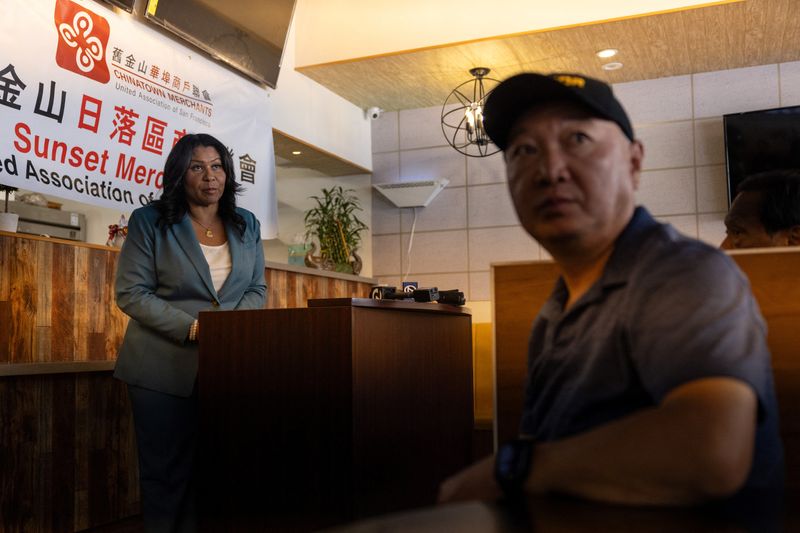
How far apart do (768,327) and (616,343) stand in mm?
955

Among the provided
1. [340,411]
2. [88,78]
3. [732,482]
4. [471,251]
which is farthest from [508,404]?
[471,251]

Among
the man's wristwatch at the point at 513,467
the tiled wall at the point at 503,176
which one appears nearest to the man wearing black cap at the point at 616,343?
the man's wristwatch at the point at 513,467

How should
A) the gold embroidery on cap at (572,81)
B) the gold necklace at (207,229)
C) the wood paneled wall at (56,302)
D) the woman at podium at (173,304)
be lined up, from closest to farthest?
the gold embroidery on cap at (572,81) < the woman at podium at (173,304) < the gold necklace at (207,229) < the wood paneled wall at (56,302)

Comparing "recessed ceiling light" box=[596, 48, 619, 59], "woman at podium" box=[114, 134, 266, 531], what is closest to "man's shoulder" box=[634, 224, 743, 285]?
"woman at podium" box=[114, 134, 266, 531]

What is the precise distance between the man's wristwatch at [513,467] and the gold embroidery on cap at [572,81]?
16.9 inches

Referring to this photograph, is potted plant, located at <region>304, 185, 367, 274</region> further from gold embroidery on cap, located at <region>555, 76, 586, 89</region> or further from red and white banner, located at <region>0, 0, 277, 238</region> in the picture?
gold embroidery on cap, located at <region>555, 76, 586, 89</region>

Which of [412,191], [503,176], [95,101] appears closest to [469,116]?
[503,176]

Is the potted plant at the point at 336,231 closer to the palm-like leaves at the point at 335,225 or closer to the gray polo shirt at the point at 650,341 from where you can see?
the palm-like leaves at the point at 335,225

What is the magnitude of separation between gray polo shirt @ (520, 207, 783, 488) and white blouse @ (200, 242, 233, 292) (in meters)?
1.93

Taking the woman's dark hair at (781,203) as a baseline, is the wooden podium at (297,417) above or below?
below

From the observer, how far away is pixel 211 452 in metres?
2.50

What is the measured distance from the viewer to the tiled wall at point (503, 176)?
615cm

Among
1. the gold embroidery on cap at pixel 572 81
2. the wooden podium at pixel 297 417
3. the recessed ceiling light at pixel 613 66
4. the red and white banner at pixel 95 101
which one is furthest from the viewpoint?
the recessed ceiling light at pixel 613 66

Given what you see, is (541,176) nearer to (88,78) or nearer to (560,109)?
(560,109)
